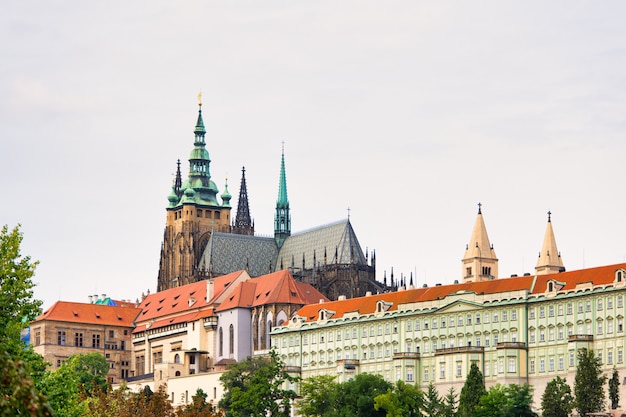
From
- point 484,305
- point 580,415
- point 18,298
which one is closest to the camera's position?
point 18,298

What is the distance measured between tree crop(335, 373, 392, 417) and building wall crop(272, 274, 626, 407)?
11.0m

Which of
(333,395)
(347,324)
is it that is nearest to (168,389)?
(347,324)

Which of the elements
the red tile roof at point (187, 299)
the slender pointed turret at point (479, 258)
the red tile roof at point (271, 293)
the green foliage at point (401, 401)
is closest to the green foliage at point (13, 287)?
the green foliage at point (401, 401)

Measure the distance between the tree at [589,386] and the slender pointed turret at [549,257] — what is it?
6498 centimetres

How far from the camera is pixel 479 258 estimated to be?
186375 millimetres

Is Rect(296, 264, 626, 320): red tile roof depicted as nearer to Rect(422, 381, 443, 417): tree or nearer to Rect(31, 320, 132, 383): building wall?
Rect(422, 381, 443, 417): tree

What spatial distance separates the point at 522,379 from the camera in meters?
122

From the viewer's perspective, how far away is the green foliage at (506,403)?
4318 inches

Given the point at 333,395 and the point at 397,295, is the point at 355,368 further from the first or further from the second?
the point at 333,395

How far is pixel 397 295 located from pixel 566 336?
98.0 ft

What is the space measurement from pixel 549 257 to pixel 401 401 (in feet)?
232

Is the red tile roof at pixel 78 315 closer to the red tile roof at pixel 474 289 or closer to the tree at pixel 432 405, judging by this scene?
the red tile roof at pixel 474 289

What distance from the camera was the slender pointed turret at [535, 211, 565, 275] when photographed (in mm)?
176750

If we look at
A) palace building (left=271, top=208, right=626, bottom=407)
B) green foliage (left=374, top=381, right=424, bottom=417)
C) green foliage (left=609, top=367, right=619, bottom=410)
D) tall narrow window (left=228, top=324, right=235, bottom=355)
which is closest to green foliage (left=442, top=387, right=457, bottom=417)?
green foliage (left=374, top=381, right=424, bottom=417)
